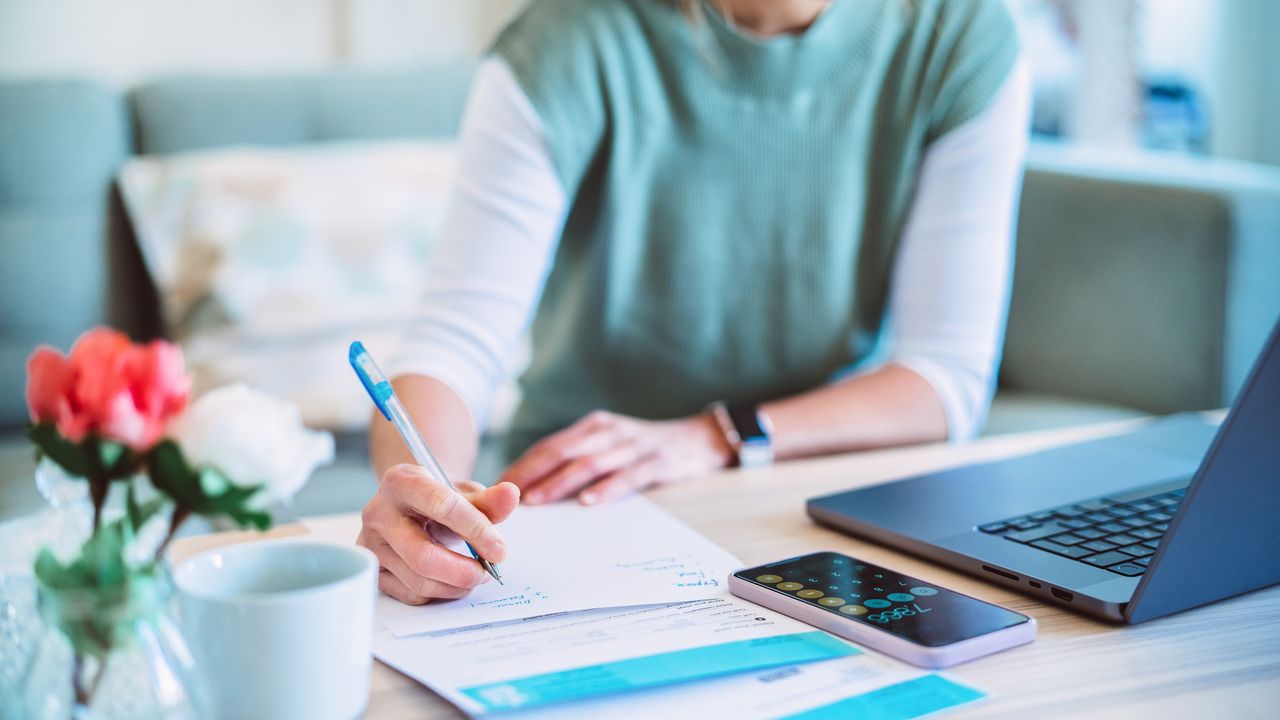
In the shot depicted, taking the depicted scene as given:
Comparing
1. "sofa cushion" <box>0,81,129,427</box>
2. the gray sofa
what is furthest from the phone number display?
"sofa cushion" <box>0,81,129,427</box>

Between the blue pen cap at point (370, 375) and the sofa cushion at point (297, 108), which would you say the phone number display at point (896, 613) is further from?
the sofa cushion at point (297, 108)

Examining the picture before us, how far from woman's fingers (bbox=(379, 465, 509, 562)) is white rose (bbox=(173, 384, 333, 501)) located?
203 mm

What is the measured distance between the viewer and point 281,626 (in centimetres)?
43

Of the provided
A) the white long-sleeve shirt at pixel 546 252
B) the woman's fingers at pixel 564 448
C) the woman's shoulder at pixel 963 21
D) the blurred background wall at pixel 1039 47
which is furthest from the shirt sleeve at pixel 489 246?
the blurred background wall at pixel 1039 47

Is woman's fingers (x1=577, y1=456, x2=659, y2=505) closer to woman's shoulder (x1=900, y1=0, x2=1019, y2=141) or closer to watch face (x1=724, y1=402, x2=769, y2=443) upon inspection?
watch face (x1=724, y1=402, x2=769, y2=443)

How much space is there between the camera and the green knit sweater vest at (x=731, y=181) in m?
1.07

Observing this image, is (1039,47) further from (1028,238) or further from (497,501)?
(497,501)

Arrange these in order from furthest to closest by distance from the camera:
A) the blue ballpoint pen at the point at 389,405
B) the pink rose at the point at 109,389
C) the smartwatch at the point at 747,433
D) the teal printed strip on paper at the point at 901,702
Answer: the smartwatch at the point at 747,433, the blue ballpoint pen at the point at 389,405, the teal printed strip on paper at the point at 901,702, the pink rose at the point at 109,389

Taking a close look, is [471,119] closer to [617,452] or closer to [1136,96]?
[617,452]

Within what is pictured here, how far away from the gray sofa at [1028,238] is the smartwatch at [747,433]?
0.84 meters

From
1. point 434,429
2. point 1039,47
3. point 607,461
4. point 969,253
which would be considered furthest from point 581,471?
point 1039,47

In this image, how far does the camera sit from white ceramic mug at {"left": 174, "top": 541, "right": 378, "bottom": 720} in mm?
428

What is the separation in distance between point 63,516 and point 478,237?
0.57 metres

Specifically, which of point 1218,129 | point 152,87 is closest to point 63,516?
point 152,87
